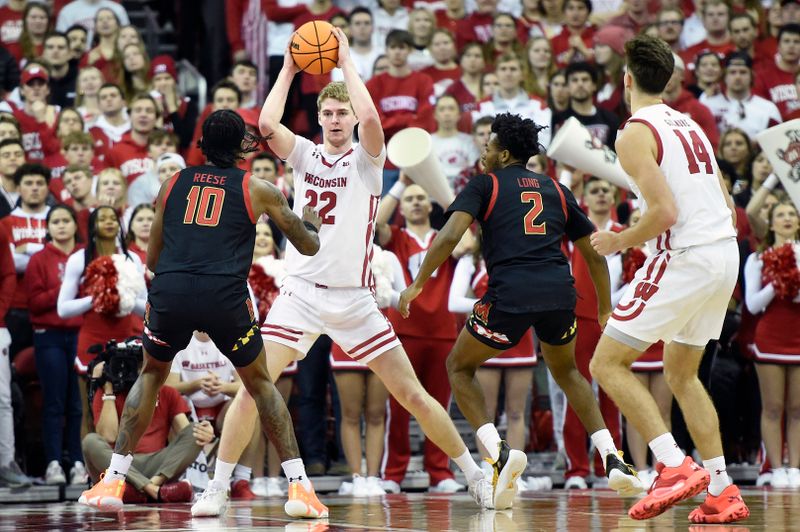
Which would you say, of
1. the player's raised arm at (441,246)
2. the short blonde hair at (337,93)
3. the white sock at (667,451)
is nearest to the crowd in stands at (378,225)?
the player's raised arm at (441,246)

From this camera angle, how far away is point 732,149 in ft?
44.5

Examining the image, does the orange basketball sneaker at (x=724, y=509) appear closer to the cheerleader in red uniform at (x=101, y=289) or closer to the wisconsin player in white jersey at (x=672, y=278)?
the wisconsin player in white jersey at (x=672, y=278)

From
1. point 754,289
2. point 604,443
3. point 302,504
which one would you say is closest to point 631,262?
point 754,289

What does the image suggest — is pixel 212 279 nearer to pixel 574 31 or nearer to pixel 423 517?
pixel 423 517

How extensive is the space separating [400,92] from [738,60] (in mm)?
3816

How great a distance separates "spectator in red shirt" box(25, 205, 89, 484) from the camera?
11.4 m

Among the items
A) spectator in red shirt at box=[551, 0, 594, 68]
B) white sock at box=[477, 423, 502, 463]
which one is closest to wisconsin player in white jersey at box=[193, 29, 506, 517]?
white sock at box=[477, 423, 502, 463]

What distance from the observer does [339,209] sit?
8578mm

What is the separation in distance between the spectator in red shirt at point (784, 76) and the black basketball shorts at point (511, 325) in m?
7.61

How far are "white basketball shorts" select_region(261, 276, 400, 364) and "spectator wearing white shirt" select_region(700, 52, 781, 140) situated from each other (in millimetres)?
7369

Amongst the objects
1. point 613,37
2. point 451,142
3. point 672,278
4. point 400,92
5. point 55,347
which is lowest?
point 55,347

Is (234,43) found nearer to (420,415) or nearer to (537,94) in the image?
(537,94)

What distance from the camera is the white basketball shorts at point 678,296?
24.0ft

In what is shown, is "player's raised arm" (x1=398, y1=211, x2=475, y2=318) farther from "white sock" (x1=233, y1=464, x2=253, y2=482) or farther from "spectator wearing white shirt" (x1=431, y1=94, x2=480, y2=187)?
"spectator wearing white shirt" (x1=431, y1=94, x2=480, y2=187)
